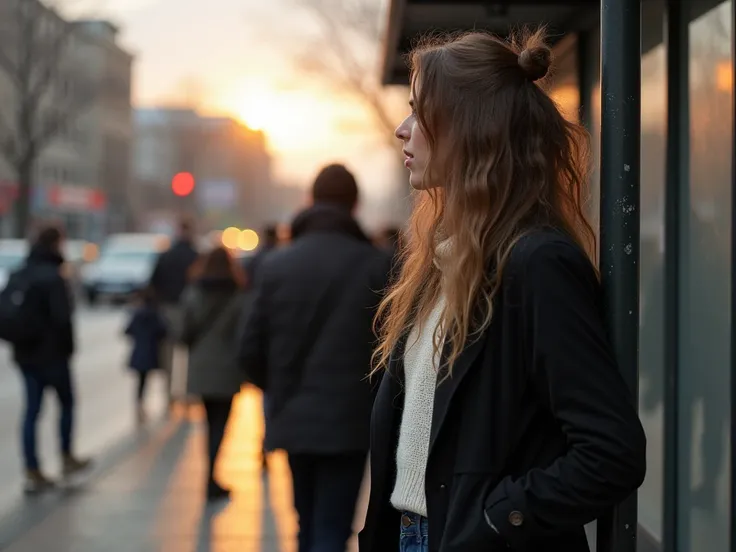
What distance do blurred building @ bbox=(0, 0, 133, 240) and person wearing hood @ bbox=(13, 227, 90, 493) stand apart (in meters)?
25.8

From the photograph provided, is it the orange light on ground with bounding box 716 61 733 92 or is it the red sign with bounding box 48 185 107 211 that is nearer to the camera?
the orange light on ground with bounding box 716 61 733 92

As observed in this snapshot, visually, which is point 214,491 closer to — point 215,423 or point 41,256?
point 215,423

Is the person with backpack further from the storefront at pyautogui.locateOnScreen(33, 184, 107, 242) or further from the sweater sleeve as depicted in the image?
the storefront at pyautogui.locateOnScreen(33, 184, 107, 242)

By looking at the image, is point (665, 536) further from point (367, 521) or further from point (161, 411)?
point (161, 411)

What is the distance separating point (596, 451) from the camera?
6.19 ft

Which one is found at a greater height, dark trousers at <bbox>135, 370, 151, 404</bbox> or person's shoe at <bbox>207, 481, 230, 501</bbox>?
dark trousers at <bbox>135, 370, 151, 404</bbox>

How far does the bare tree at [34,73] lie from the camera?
106 feet

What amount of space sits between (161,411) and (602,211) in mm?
10804

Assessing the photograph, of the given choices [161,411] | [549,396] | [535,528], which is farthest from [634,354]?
[161,411]

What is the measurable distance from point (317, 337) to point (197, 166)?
82.0 meters

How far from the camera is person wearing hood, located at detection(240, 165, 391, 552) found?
4.51 metres

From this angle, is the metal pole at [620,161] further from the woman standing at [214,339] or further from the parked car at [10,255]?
the parked car at [10,255]

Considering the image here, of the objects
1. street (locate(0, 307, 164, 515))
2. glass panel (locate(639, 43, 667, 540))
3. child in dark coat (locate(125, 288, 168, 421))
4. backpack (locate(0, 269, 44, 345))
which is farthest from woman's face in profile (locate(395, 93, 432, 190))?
child in dark coat (locate(125, 288, 168, 421))

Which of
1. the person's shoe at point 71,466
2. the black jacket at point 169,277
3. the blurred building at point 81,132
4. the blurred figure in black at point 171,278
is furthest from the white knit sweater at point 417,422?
the blurred building at point 81,132
